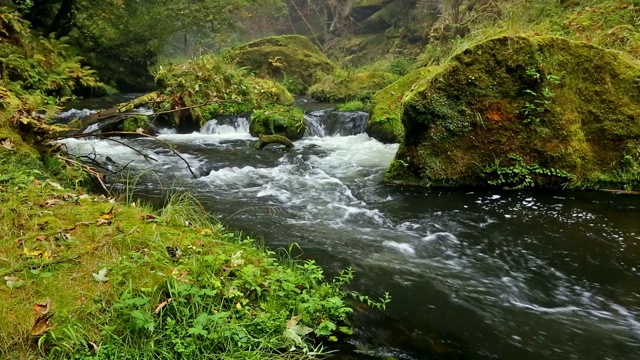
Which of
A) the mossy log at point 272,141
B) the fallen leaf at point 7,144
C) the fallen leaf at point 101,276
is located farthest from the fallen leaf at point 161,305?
the mossy log at point 272,141

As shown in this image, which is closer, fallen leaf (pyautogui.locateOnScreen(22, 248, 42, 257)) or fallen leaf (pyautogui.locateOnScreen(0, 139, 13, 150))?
fallen leaf (pyautogui.locateOnScreen(22, 248, 42, 257))

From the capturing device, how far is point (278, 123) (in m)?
12.0

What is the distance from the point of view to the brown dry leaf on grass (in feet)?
7.45

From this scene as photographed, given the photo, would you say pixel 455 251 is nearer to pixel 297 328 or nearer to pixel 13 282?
pixel 297 328

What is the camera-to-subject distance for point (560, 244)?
16.4 feet

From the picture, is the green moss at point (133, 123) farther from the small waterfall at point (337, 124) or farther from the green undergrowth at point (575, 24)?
the green undergrowth at point (575, 24)

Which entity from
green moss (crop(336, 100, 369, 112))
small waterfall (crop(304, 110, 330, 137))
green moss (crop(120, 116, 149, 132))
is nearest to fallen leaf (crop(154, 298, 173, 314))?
green moss (crop(120, 116, 149, 132))

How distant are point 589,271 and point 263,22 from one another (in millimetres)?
39625

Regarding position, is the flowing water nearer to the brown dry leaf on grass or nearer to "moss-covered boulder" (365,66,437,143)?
the brown dry leaf on grass

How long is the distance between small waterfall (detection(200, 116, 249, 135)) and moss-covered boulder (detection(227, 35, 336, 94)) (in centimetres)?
698

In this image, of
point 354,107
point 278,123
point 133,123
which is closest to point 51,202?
point 133,123

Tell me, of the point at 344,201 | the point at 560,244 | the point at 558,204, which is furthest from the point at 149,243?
the point at 558,204

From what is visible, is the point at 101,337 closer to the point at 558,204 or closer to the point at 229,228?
the point at 229,228

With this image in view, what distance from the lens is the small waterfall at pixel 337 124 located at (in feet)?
41.7
